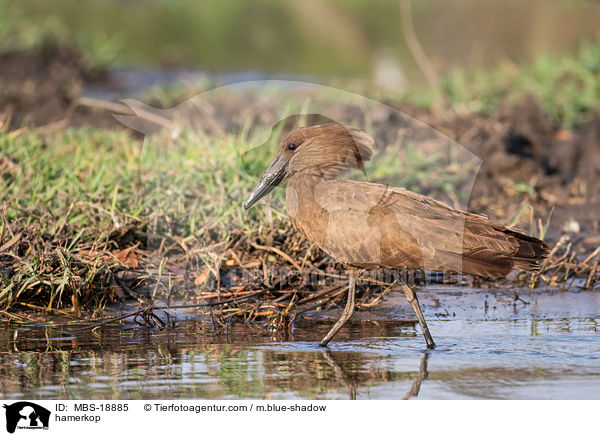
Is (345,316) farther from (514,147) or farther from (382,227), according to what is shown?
(514,147)

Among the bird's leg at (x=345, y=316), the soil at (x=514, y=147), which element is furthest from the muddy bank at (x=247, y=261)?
the bird's leg at (x=345, y=316)

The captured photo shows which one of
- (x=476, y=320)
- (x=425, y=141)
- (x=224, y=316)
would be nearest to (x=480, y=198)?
(x=425, y=141)

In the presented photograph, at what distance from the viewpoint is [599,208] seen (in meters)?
7.78

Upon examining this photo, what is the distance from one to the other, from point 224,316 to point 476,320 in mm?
1423

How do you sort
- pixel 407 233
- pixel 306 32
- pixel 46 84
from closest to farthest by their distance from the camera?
pixel 407 233, pixel 46 84, pixel 306 32

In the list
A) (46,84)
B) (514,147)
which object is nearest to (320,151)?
(514,147)

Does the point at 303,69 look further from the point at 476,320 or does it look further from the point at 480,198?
the point at 476,320

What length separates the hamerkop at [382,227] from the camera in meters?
4.63
